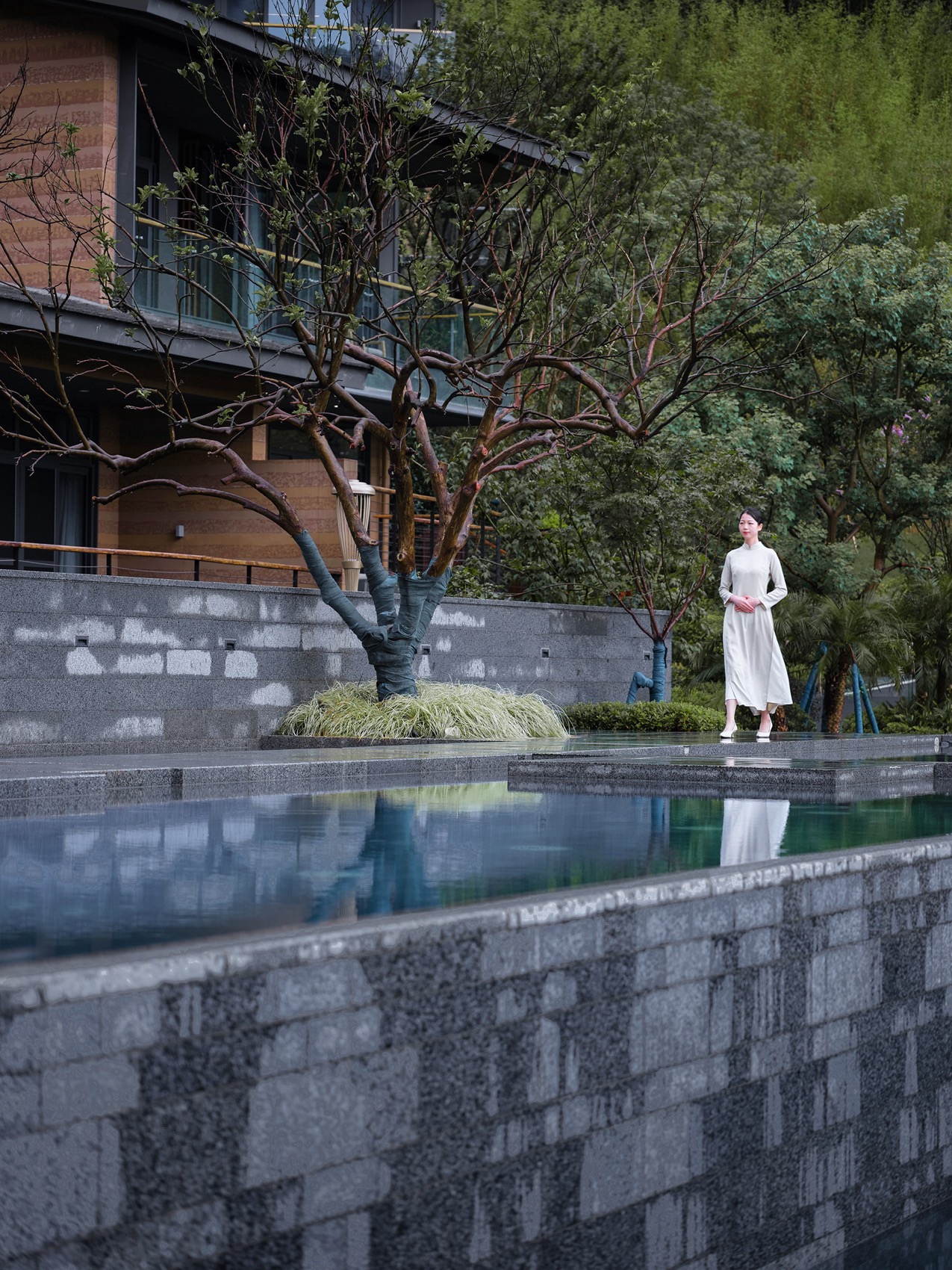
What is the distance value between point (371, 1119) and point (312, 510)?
18596mm

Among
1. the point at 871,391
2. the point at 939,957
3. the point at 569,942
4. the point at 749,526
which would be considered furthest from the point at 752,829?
the point at 871,391

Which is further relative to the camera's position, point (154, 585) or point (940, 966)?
point (154, 585)

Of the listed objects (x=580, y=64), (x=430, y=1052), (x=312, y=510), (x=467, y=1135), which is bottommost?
(x=467, y=1135)

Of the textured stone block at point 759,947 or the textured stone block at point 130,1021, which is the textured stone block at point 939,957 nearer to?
the textured stone block at point 759,947

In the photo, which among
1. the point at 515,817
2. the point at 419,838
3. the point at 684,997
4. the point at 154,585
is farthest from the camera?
the point at 154,585

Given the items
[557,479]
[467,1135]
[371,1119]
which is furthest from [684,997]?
[557,479]

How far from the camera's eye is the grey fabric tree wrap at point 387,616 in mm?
15305

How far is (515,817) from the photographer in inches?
289

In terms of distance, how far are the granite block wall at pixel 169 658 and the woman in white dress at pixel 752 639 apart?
143 inches

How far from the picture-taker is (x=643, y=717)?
1806cm

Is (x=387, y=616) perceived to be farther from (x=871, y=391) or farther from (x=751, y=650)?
(x=871, y=391)

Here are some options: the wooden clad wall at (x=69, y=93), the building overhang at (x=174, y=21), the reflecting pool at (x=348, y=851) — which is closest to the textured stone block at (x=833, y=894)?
the reflecting pool at (x=348, y=851)

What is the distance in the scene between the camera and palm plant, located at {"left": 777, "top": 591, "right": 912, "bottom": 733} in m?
22.7

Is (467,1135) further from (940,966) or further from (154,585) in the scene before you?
(154,585)
